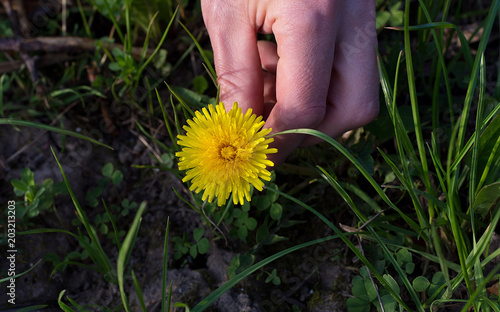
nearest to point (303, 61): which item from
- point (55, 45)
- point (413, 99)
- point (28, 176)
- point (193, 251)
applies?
point (413, 99)

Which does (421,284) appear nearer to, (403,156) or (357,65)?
(403,156)

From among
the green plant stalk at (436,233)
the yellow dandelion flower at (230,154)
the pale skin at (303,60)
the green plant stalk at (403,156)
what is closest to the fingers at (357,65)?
the pale skin at (303,60)

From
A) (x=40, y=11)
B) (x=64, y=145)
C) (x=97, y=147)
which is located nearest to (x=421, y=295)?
(x=97, y=147)

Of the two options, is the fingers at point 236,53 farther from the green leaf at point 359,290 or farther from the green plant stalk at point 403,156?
the green leaf at point 359,290

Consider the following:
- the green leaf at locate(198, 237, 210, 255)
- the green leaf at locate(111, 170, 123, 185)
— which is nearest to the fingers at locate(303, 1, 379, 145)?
the green leaf at locate(198, 237, 210, 255)

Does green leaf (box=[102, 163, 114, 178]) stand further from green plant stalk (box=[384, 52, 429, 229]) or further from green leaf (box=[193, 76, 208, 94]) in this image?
green plant stalk (box=[384, 52, 429, 229])

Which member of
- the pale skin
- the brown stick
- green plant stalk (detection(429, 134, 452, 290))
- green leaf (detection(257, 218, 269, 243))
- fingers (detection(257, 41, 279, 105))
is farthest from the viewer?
the brown stick
